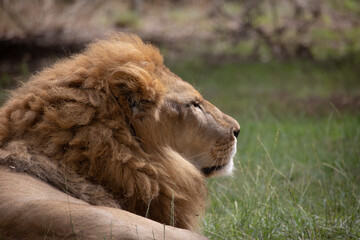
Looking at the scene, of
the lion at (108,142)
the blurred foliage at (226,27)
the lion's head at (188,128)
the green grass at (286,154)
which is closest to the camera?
the lion at (108,142)

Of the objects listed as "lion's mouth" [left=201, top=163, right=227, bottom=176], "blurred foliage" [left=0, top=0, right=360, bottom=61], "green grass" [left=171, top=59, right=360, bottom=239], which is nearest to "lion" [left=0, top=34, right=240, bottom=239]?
"lion's mouth" [left=201, top=163, right=227, bottom=176]

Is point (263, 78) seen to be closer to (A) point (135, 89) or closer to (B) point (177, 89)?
(B) point (177, 89)

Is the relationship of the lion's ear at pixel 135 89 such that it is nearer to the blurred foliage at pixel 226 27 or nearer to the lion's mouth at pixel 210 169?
the lion's mouth at pixel 210 169

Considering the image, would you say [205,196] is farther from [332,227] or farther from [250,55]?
[250,55]

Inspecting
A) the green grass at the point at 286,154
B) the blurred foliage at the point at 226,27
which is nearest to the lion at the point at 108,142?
the green grass at the point at 286,154

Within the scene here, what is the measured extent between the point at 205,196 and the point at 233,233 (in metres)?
0.37

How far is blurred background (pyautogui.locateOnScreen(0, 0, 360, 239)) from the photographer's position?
3.91 m

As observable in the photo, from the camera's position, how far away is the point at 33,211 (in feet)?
7.99

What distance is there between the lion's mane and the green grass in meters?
0.66

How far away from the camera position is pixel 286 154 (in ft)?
17.8

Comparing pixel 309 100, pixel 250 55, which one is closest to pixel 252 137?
pixel 309 100

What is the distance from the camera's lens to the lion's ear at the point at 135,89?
2.94 meters

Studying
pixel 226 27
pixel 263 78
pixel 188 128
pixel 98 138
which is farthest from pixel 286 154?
pixel 226 27

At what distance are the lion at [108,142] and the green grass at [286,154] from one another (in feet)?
2.00
